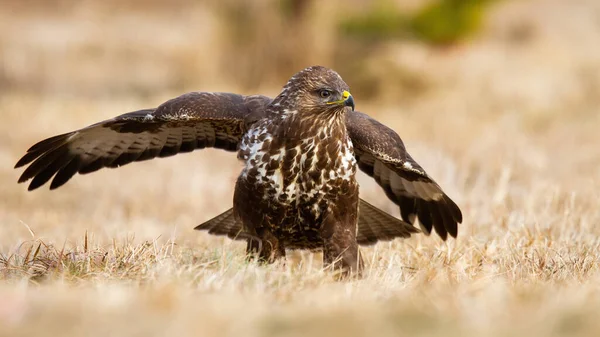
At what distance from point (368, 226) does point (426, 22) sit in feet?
40.7

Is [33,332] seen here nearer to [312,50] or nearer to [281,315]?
[281,315]

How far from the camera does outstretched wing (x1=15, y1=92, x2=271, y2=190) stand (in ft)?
17.1

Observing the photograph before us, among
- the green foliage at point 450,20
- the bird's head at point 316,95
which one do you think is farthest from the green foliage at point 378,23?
the bird's head at point 316,95

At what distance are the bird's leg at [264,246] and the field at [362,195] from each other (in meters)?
0.15

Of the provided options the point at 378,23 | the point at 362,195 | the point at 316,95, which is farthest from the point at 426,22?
the point at 316,95

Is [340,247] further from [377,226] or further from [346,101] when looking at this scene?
[346,101]

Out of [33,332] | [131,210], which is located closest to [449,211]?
[33,332]

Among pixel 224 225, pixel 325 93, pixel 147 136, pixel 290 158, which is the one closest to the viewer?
pixel 290 158

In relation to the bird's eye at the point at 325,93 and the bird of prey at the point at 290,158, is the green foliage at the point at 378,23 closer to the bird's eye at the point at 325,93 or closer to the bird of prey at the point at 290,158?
the bird of prey at the point at 290,158

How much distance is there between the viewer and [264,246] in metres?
5.12

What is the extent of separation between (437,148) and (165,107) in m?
6.18

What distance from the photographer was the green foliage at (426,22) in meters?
17.3

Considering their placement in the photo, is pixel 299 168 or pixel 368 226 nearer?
pixel 299 168

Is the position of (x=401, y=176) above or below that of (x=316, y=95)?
below
